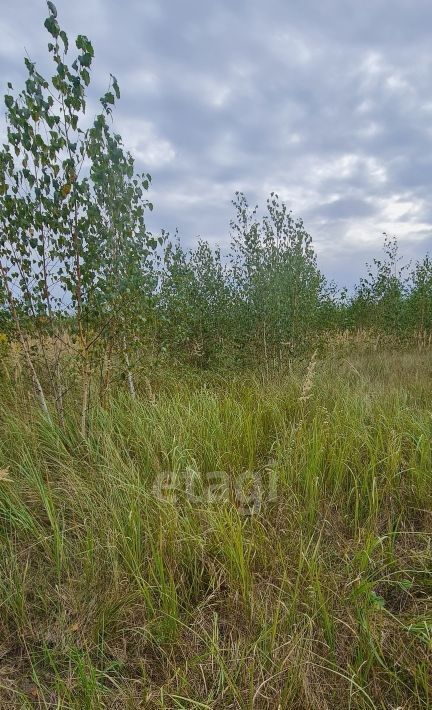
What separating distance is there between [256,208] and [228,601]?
6.62 m

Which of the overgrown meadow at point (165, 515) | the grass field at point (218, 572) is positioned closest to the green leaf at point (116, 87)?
the overgrown meadow at point (165, 515)

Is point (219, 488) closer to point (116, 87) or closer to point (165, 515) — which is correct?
point (165, 515)

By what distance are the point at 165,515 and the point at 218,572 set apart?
375 millimetres

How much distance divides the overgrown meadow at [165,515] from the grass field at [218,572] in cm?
1

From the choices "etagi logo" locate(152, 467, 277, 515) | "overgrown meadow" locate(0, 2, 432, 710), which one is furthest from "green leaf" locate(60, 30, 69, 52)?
"etagi logo" locate(152, 467, 277, 515)

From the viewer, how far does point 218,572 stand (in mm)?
1700

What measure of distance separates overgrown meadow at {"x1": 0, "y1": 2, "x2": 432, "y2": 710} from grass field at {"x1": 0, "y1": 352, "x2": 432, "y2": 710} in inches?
0.4

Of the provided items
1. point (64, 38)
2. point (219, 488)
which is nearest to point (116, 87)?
point (64, 38)

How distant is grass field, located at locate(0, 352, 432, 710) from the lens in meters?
1.30

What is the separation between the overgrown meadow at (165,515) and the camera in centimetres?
134

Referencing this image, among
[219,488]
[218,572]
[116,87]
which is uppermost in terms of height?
[116,87]

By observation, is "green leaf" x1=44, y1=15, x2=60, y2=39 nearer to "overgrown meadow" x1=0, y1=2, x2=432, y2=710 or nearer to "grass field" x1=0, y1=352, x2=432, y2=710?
"overgrown meadow" x1=0, y1=2, x2=432, y2=710

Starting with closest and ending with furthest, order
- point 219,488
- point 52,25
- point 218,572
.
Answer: point 218,572, point 219,488, point 52,25

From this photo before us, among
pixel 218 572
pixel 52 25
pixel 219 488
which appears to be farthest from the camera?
pixel 52 25
